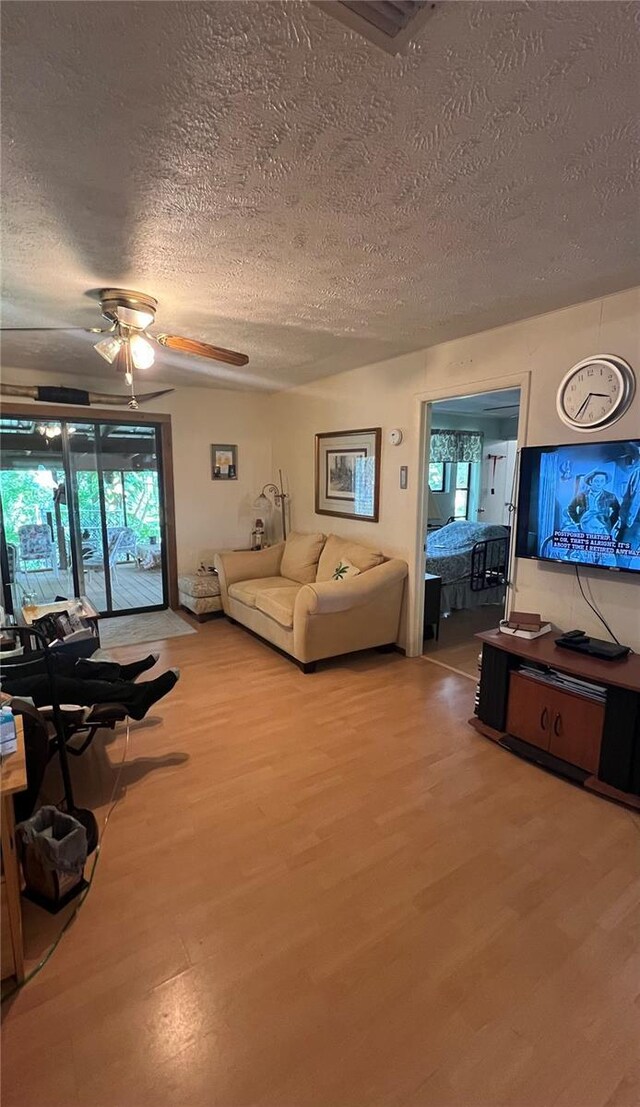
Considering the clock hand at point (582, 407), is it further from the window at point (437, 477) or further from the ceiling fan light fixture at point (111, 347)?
the window at point (437, 477)

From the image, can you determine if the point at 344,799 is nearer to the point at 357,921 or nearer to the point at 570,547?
the point at 357,921

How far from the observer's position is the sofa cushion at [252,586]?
14.4 ft

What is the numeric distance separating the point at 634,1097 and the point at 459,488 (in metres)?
7.03

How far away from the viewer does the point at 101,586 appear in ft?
16.9

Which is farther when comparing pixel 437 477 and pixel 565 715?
pixel 437 477

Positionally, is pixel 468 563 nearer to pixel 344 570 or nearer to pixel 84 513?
pixel 344 570

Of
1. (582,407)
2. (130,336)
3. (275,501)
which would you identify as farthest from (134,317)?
(275,501)

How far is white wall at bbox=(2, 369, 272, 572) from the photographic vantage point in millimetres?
5281

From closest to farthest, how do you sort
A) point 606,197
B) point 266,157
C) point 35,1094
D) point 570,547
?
point 35,1094 < point 266,157 < point 606,197 < point 570,547

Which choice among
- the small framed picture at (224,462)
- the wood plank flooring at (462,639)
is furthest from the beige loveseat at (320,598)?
the small framed picture at (224,462)

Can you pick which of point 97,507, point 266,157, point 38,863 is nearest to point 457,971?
point 38,863

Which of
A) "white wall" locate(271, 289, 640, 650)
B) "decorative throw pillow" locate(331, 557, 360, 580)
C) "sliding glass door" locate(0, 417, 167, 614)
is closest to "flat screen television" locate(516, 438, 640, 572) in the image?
"white wall" locate(271, 289, 640, 650)

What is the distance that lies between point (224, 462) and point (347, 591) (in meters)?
2.74

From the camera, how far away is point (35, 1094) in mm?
1178
